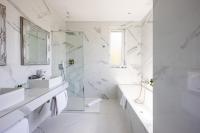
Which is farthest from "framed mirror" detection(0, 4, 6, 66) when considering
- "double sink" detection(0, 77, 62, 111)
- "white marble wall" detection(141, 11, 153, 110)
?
"white marble wall" detection(141, 11, 153, 110)

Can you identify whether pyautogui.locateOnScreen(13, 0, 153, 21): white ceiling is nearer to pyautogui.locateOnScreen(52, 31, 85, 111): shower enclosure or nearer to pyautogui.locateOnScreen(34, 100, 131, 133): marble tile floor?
pyautogui.locateOnScreen(52, 31, 85, 111): shower enclosure

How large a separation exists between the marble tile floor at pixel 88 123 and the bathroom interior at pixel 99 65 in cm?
2

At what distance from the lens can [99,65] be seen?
552cm

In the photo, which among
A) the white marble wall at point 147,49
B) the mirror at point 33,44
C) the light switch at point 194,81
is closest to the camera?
the light switch at point 194,81

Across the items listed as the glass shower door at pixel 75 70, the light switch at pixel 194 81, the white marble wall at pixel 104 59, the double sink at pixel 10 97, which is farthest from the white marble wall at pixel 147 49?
the light switch at pixel 194 81

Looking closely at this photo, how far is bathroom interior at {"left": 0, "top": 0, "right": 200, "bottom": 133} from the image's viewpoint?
38.5 inches

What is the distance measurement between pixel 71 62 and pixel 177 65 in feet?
13.7

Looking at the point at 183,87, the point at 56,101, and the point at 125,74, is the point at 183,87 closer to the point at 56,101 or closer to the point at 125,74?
the point at 56,101

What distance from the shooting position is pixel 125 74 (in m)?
5.54

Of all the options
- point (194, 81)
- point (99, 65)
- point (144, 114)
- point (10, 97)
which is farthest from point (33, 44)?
point (194, 81)

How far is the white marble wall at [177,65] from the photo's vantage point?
82 cm

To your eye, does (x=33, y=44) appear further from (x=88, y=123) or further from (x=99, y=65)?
(x=99, y=65)

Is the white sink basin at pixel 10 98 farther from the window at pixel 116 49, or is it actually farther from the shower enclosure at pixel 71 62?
the window at pixel 116 49

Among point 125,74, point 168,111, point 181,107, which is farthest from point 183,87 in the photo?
point 125,74
